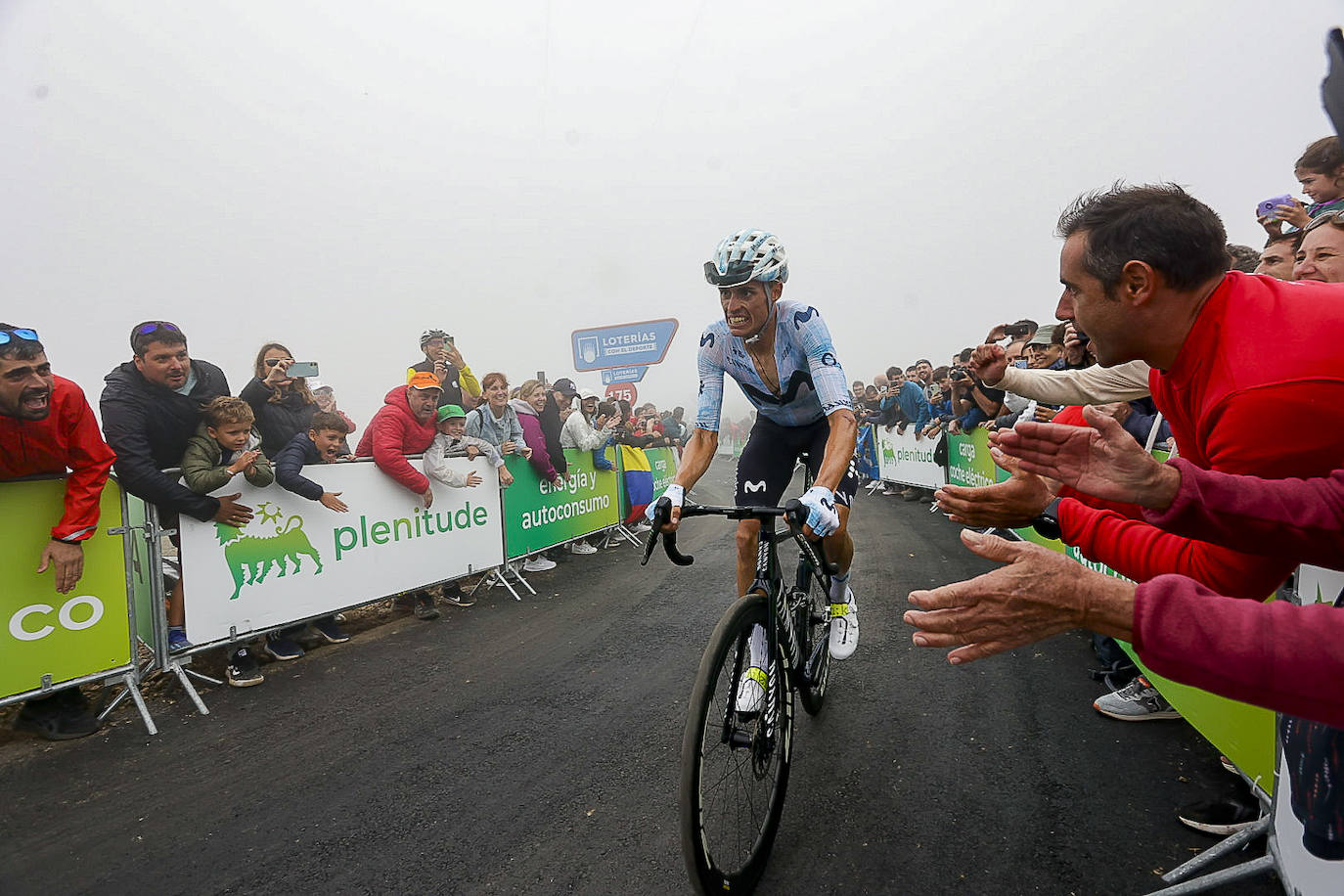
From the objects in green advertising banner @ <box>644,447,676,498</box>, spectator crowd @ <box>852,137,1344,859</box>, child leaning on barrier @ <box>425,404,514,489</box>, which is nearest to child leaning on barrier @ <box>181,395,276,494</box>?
child leaning on barrier @ <box>425,404,514,489</box>

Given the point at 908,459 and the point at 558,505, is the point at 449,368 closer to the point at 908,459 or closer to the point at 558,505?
the point at 558,505

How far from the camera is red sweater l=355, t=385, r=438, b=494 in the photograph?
6.04m

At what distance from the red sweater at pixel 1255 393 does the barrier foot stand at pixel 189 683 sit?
486 cm

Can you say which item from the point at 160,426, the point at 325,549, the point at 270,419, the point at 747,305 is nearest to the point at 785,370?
the point at 747,305

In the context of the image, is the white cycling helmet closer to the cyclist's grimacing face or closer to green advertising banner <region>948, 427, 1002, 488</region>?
the cyclist's grimacing face

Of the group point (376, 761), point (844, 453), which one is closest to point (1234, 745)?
point (844, 453)

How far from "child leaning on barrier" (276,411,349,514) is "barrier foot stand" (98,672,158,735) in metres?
1.57

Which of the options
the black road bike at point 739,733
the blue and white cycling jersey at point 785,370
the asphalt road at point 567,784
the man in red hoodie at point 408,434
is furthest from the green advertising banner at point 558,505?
the black road bike at point 739,733

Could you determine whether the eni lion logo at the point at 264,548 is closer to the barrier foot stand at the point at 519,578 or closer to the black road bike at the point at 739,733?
the barrier foot stand at the point at 519,578

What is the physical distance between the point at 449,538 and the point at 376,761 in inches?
137

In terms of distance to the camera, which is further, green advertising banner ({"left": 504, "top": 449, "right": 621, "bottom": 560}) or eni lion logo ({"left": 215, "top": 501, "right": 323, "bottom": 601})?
green advertising banner ({"left": 504, "top": 449, "right": 621, "bottom": 560})

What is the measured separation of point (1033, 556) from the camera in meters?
1.14

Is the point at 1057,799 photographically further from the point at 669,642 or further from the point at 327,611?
the point at 327,611

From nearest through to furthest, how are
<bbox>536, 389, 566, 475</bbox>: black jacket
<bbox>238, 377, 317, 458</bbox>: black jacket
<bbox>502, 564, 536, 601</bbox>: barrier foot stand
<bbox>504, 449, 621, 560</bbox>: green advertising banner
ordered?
<bbox>238, 377, 317, 458</bbox>: black jacket → <bbox>502, 564, 536, 601</bbox>: barrier foot stand → <bbox>504, 449, 621, 560</bbox>: green advertising banner → <bbox>536, 389, 566, 475</bbox>: black jacket
